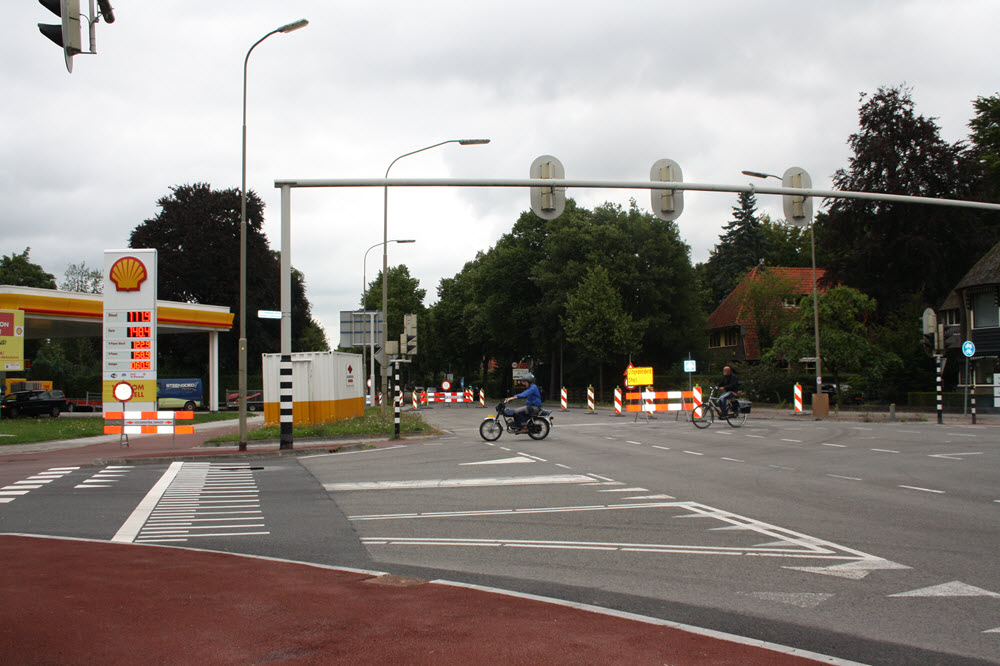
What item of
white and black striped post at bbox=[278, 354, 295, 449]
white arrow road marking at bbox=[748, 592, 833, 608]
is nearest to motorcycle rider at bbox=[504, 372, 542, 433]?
white and black striped post at bbox=[278, 354, 295, 449]

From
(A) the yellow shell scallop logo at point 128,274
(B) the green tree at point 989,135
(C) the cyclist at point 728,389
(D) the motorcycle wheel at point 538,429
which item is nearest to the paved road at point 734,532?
(D) the motorcycle wheel at point 538,429

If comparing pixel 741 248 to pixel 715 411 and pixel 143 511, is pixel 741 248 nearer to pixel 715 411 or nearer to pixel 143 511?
pixel 715 411

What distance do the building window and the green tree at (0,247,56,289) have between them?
7609cm

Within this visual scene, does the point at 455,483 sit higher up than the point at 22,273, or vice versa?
the point at 22,273

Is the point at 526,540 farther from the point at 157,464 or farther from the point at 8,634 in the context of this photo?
the point at 157,464

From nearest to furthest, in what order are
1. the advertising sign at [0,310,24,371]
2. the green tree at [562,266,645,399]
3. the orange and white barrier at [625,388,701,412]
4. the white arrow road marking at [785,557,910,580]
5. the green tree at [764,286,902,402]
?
the white arrow road marking at [785,557,910,580] < the advertising sign at [0,310,24,371] < the orange and white barrier at [625,388,701,412] < the green tree at [764,286,902,402] < the green tree at [562,266,645,399]

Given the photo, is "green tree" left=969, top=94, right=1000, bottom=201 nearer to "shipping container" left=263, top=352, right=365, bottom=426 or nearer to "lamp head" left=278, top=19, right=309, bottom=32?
"shipping container" left=263, top=352, right=365, bottom=426

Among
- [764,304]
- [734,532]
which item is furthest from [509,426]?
[764,304]

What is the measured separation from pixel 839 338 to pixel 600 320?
1669 cm

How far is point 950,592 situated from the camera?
6.07m

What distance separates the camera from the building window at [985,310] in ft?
143

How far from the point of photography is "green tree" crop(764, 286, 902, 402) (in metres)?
40.0

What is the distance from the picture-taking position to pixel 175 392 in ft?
159

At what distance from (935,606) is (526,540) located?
3.69 m
